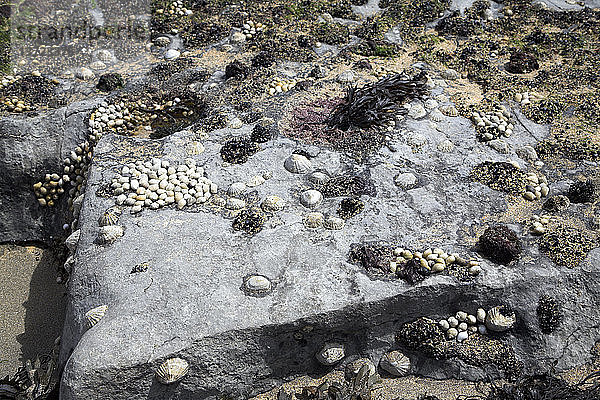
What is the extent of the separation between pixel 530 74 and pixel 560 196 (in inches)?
137

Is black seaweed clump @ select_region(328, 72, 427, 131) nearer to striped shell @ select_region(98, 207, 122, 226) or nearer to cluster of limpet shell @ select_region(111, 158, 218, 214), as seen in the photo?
cluster of limpet shell @ select_region(111, 158, 218, 214)

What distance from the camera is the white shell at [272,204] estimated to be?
7.21 m

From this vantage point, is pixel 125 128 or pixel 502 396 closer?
pixel 502 396

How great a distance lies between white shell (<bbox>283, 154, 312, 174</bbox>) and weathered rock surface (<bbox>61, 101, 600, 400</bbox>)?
0.15 m

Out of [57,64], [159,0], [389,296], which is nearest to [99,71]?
[57,64]

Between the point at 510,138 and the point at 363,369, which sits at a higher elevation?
the point at 510,138

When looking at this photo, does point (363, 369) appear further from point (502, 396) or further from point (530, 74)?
point (530, 74)

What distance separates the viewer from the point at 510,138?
28.1 ft

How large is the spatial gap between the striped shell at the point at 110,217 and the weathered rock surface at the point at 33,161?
2.30m

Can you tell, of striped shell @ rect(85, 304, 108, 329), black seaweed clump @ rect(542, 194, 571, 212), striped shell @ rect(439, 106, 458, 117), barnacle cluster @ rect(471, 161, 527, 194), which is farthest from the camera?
striped shell @ rect(439, 106, 458, 117)

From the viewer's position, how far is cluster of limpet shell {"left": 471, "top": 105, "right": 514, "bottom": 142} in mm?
8469

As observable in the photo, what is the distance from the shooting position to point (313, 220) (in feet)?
22.9

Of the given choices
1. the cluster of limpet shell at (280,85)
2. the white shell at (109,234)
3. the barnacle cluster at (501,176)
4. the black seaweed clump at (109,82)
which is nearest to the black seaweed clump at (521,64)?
the barnacle cluster at (501,176)

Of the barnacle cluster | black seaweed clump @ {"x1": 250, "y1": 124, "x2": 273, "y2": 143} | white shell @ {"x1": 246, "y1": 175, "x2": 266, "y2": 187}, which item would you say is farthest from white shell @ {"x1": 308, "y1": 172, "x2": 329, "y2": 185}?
the barnacle cluster
